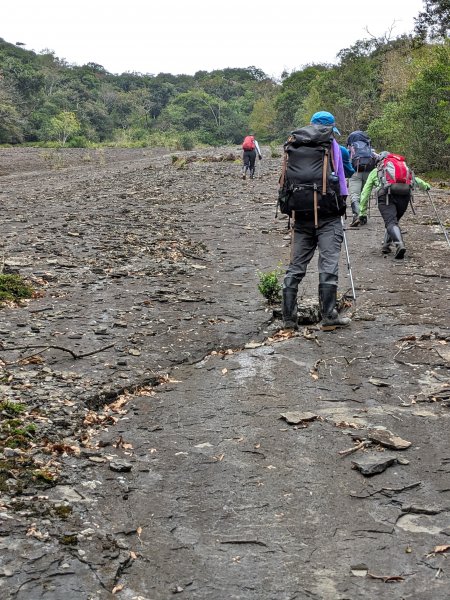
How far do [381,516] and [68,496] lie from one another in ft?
6.35

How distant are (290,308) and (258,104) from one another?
88.2 metres

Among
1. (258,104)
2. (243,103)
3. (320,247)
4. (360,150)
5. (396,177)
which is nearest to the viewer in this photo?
(320,247)

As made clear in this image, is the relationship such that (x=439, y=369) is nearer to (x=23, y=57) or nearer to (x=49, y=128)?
(x=49, y=128)

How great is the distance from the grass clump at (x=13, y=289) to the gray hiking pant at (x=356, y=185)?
25.6 feet

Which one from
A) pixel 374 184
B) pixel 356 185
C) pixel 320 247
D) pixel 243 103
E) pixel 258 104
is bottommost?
pixel 320 247

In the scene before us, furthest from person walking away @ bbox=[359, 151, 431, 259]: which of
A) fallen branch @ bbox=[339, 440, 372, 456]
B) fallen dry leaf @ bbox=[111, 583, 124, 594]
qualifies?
fallen dry leaf @ bbox=[111, 583, 124, 594]

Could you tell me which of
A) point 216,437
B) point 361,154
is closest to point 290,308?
point 216,437

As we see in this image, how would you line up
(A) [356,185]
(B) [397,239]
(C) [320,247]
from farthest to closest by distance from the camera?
(A) [356,185]
(B) [397,239]
(C) [320,247]

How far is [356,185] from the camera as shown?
14.8 metres

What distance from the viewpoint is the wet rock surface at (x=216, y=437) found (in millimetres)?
3625

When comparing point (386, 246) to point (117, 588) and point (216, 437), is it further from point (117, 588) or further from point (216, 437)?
point (117, 588)

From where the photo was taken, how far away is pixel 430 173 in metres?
26.7

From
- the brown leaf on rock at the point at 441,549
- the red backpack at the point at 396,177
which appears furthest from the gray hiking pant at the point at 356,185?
the brown leaf on rock at the point at 441,549

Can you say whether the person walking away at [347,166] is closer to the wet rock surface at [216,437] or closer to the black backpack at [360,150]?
the wet rock surface at [216,437]
